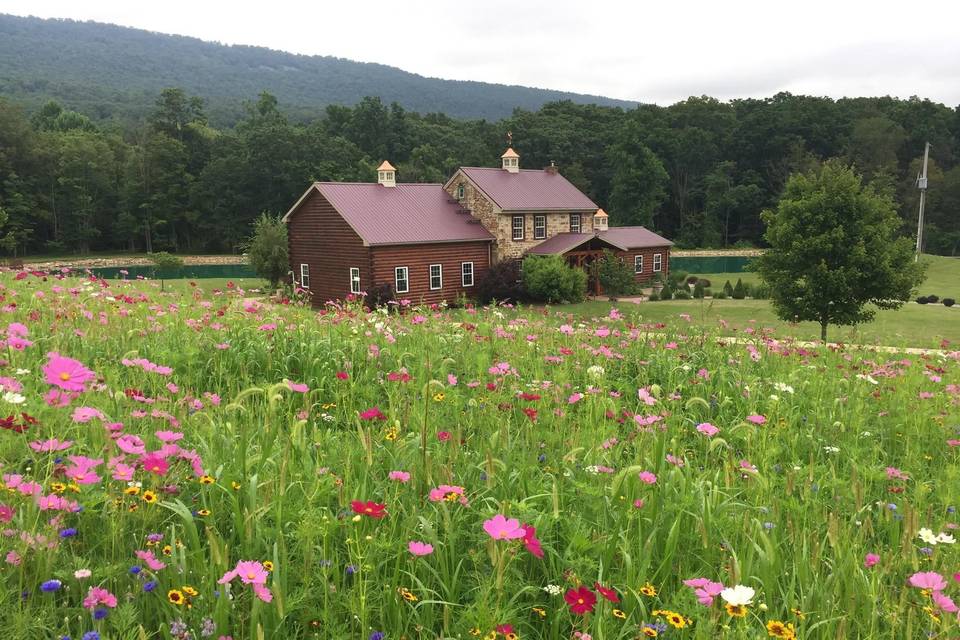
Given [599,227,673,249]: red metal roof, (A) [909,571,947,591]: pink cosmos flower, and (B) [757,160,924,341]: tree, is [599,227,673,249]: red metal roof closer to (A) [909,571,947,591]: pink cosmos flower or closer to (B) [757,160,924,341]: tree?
(B) [757,160,924,341]: tree

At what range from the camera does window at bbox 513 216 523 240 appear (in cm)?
3289

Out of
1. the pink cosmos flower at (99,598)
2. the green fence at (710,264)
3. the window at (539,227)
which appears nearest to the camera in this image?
the pink cosmos flower at (99,598)

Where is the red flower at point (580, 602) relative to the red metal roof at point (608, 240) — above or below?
above

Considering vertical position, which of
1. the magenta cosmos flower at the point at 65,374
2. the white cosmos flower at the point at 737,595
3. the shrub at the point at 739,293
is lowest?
the shrub at the point at 739,293

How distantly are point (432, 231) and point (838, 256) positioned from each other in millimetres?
16479

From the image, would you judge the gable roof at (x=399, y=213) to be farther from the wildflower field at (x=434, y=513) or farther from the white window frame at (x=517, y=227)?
the wildflower field at (x=434, y=513)

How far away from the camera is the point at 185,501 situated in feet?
8.42

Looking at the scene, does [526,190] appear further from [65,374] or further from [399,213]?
[65,374]

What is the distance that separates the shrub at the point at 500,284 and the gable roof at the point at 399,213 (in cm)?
173

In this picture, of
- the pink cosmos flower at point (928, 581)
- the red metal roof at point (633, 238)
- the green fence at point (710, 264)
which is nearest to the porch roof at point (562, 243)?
the red metal roof at point (633, 238)

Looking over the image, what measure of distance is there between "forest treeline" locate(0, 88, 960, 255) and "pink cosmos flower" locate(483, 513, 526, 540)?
62.1 meters

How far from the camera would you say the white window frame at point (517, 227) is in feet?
108

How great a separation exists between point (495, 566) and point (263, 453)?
1141 mm

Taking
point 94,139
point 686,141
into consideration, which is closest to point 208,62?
point 94,139
